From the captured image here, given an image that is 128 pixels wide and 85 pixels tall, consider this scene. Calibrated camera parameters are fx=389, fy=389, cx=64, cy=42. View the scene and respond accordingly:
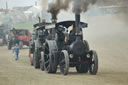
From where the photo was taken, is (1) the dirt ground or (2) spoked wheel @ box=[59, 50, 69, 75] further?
(2) spoked wheel @ box=[59, 50, 69, 75]

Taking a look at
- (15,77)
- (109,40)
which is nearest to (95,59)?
(15,77)

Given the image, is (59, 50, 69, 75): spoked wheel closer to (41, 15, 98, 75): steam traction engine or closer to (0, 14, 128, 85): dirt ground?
(41, 15, 98, 75): steam traction engine

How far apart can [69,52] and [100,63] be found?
6327mm

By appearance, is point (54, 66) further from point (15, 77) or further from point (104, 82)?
point (104, 82)

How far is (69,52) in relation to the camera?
1669 cm

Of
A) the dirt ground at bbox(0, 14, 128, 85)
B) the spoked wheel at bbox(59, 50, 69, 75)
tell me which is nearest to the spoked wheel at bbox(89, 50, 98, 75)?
the dirt ground at bbox(0, 14, 128, 85)

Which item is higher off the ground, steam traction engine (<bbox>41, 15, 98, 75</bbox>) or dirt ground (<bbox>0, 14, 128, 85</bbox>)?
steam traction engine (<bbox>41, 15, 98, 75</bbox>)

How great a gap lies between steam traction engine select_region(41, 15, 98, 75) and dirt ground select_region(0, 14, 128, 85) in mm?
454

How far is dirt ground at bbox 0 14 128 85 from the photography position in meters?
14.2

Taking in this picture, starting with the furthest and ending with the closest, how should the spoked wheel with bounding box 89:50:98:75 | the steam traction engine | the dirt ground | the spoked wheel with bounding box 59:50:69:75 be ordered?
the steam traction engine → the spoked wheel with bounding box 89:50:98:75 → the spoked wheel with bounding box 59:50:69:75 → the dirt ground

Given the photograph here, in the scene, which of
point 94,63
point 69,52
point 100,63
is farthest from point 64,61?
point 100,63

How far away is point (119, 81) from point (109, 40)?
84.1 feet

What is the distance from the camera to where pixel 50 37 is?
62.7 ft

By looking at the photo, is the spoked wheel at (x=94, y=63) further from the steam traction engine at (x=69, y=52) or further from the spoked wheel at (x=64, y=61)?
the spoked wheel at (x=64, y=61)
